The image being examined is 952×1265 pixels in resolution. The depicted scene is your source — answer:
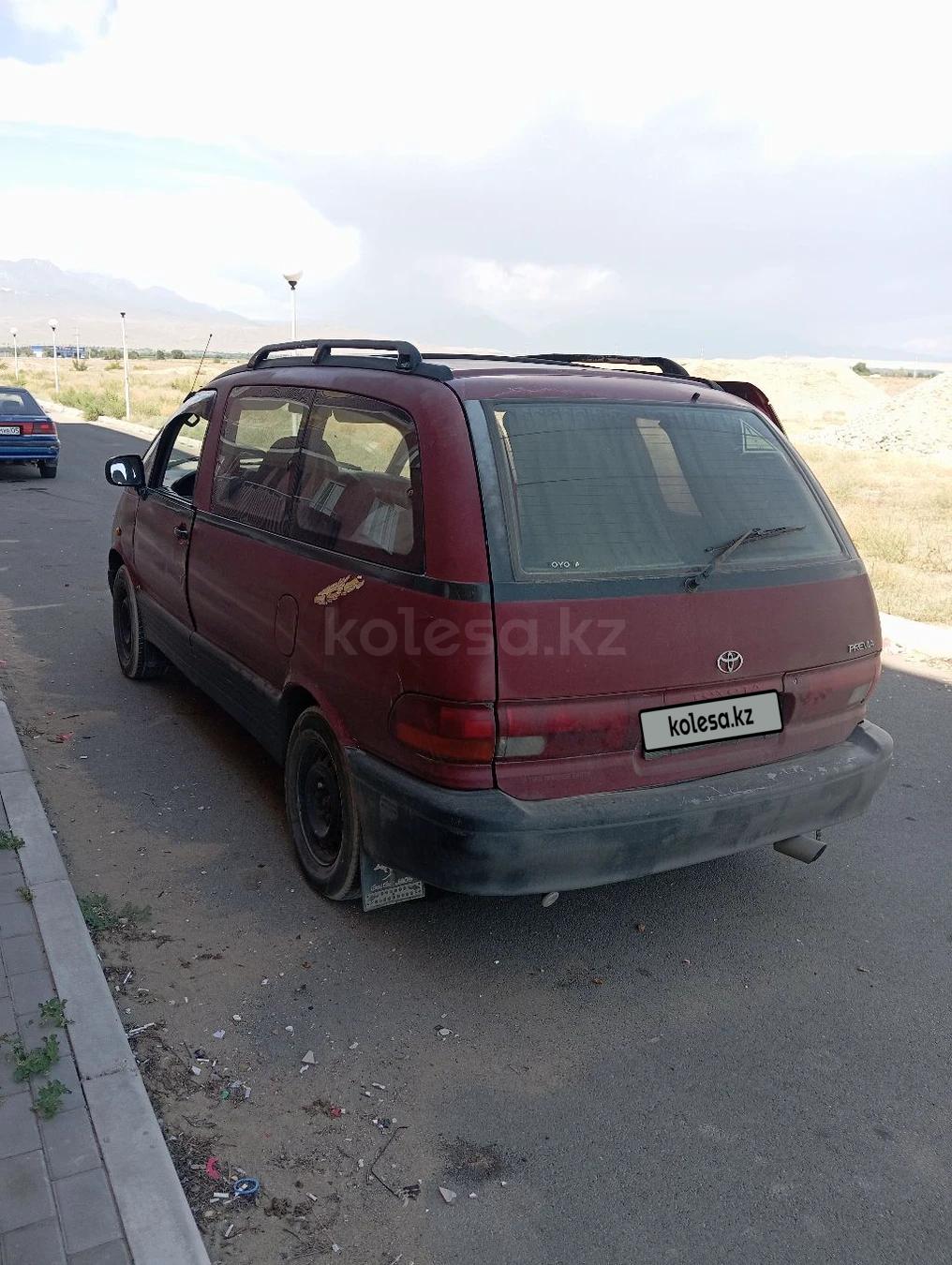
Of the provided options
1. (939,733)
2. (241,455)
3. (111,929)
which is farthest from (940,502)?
(111,929)

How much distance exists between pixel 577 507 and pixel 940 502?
17529 millimetres

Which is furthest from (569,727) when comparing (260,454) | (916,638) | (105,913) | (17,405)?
(17,405)

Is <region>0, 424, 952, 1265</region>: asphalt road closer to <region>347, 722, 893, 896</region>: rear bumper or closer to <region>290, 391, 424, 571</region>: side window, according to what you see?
<region>347, 722, 893, 896</region>: rear bumper

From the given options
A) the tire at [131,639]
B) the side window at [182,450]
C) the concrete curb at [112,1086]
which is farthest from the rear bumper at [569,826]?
the tire at [131,639]

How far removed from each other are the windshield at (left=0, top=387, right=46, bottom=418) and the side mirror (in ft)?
42.8

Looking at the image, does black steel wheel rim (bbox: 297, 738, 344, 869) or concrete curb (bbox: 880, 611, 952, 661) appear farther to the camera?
concrete curb (bbox: 880, 611, 952, 661)

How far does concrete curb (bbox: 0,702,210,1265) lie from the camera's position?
7.84 ft

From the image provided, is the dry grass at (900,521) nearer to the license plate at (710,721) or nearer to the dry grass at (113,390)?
the license plate at (710,721)

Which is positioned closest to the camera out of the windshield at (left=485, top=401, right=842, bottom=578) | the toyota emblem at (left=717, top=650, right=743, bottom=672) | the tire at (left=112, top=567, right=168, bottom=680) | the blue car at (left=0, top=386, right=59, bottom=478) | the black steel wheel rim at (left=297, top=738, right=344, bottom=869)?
the windshield at (left=485, top=401, right=842, bottom=578)

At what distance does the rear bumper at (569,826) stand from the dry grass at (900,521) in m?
6.69

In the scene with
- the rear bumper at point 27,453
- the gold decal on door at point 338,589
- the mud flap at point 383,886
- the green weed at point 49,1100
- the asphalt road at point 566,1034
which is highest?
the gold decal on door at point 338,589

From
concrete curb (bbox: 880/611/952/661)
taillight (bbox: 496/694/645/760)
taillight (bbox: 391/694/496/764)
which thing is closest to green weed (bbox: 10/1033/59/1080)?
taillight (bbox: 391/694/496/764)

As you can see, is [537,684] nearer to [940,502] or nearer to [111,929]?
[111,929]

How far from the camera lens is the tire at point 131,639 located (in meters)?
6.30
